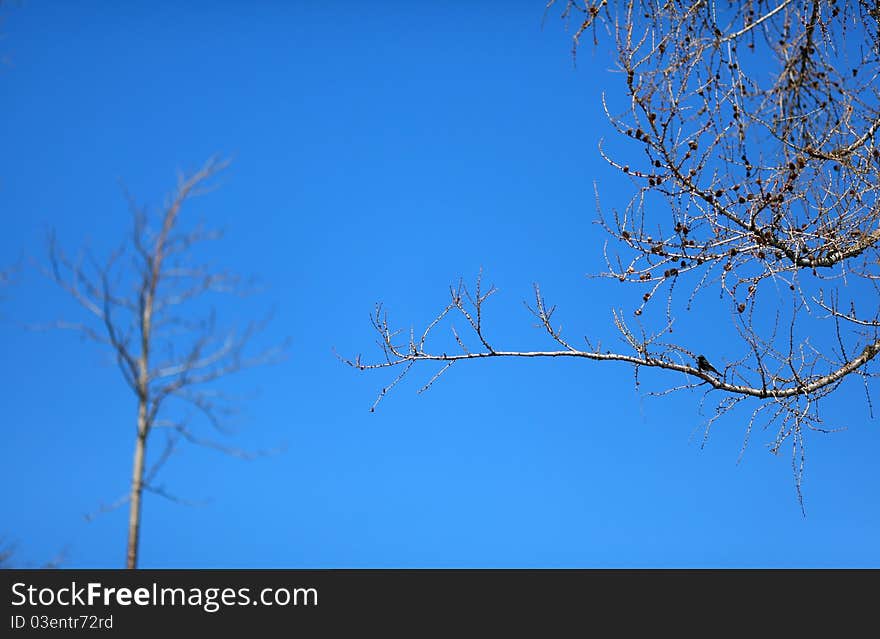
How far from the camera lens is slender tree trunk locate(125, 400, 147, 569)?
560 cm

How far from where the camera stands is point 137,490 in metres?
5.78

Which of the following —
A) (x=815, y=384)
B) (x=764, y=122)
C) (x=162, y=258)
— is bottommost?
(x=815, y=384)

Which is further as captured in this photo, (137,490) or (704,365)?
(137,490)

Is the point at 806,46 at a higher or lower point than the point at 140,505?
higher

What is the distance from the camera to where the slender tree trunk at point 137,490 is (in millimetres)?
5598

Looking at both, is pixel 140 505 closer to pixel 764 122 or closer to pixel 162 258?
pixel 162 258

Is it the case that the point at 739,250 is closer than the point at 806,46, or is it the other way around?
the point at 806,46

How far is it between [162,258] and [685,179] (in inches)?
165

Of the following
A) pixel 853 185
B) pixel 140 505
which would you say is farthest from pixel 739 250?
pixel 140 505

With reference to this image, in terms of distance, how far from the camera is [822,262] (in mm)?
3936
